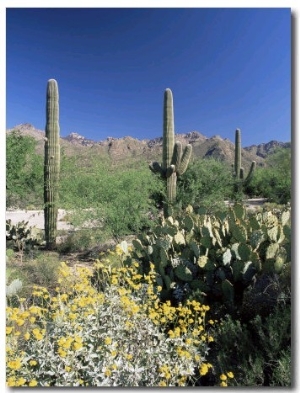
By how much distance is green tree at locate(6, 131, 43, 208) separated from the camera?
677 cm

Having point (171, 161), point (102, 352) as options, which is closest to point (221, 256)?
point (102, 352)

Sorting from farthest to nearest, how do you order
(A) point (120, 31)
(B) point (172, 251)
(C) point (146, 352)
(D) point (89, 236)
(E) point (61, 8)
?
1. (D) point (89, 236)
2. (B) point (172, 251)
3. (A) point (120, 31)
4. (E) point (61, 8)
5. (C) point (146, 352)

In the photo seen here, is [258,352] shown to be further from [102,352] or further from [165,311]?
[102,352]

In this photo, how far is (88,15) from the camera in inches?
113

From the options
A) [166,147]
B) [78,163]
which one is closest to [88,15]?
[78,163]

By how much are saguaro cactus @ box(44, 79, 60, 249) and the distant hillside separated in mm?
173

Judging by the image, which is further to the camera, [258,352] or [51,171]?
[51,171]

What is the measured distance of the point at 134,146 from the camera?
5996mm

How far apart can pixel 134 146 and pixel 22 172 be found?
2.41 m

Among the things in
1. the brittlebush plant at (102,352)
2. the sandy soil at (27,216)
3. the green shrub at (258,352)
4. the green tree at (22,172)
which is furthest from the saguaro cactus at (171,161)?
the brittlebush plant at (102,352)

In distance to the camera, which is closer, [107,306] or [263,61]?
[107,306]

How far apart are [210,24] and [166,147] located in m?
5.80

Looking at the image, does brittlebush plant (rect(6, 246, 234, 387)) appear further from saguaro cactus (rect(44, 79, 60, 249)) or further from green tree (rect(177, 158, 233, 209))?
green tree (rect(177, 158, 233, 209))

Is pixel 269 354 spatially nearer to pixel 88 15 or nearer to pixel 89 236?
pixel 88 15
